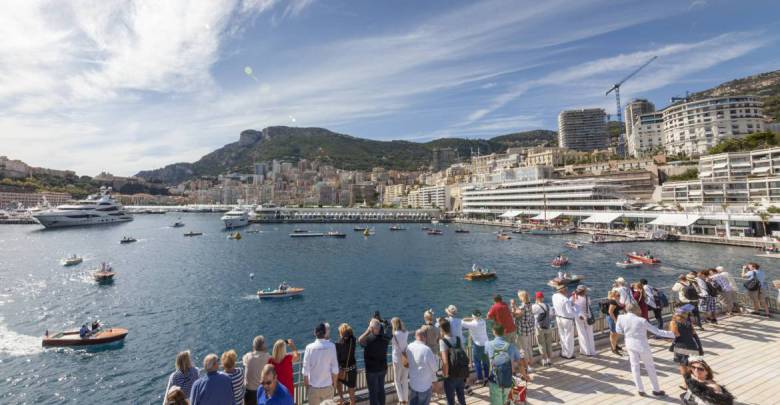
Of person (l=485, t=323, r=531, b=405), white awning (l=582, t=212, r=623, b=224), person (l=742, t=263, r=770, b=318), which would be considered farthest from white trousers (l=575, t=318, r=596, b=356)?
white awning (l=582, t=212, r=623, b=224)

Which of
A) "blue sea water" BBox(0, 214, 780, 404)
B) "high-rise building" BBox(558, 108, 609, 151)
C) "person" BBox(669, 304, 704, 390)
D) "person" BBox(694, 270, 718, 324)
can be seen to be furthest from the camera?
"high-rise building" BBox(558, 108, 609, 151)

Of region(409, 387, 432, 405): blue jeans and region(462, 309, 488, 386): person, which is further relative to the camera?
region(462, 309, 488, 386): person

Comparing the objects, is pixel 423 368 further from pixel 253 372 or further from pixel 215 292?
pixel 215 292

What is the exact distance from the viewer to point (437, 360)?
19.1 feet

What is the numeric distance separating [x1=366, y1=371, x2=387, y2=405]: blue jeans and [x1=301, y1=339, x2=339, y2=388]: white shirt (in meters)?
0.66

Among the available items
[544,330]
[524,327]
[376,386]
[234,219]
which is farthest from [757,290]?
[234,219]

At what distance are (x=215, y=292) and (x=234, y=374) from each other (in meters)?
25.4

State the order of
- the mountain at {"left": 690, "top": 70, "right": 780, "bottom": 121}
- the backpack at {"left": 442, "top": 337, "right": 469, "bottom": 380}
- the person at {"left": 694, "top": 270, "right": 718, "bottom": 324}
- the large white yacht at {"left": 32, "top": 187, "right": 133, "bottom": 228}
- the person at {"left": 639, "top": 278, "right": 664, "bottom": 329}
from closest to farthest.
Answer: the backpack at {"left": 442, "top": 337, "right": 469, "bottom": 380} < the person at {"left": 639, "top": 278, "right": 664, "bottom": 329} < the person at {"left": 694, "top": 270, "right": 718, "bottom": 324} < the large white yacht at {"left": 32, "top": 187, "right": 133, "bottom": 228} < the mountain at {"left": 690, "top": 70, "right": 780, "bottom": 121}

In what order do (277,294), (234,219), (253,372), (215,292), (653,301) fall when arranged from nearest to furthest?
1. (253,372)
2. (653,301)
3. (277,294)
4. (215,292)
5. (234,219)

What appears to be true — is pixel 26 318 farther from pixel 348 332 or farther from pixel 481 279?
pixel 481 279

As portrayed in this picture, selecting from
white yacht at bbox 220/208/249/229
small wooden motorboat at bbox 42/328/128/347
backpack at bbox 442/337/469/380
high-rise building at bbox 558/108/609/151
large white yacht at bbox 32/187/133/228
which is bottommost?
small wooden motorboat at bbox 42/328/128/347

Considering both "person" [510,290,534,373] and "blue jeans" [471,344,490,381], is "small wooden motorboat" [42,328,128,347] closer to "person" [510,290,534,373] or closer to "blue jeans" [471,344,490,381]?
"blue jeans" [471,344,490,381]

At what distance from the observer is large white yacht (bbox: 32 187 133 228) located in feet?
269

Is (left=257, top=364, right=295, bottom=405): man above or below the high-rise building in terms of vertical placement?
below
